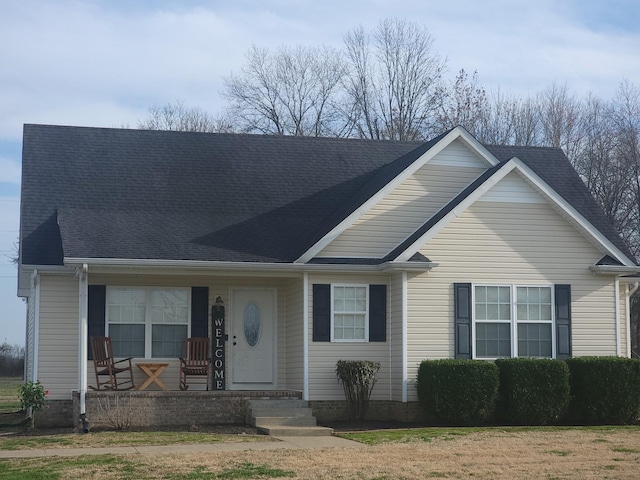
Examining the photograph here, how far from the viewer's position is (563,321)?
65.4 feet

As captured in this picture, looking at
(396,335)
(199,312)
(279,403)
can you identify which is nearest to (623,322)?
(396,335)

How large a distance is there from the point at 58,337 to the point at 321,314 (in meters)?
5.11

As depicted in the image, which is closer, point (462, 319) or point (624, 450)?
point (624, 450)

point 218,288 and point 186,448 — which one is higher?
point 218,288

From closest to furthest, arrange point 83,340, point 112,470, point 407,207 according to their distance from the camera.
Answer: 1. point 112,470
2. point 83,340
3. point 407,207

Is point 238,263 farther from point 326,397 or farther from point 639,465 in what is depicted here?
point 639,465

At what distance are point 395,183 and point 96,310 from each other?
646 cm

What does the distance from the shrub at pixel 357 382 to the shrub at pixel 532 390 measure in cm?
245

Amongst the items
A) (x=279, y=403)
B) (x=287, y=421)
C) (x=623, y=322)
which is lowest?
(x=287, y=421)

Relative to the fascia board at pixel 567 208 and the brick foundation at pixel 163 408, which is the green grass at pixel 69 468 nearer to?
the brick foundation at pixel 163 408

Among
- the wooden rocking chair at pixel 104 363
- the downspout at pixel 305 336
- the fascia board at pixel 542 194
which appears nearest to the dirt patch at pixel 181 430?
the wooden rocking chair at pixel 104 363

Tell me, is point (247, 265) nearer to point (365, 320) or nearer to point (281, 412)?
point (365, 320)

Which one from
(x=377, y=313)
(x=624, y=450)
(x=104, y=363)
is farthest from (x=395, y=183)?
(x=624, y=450)

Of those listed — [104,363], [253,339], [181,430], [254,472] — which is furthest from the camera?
[253,339]
